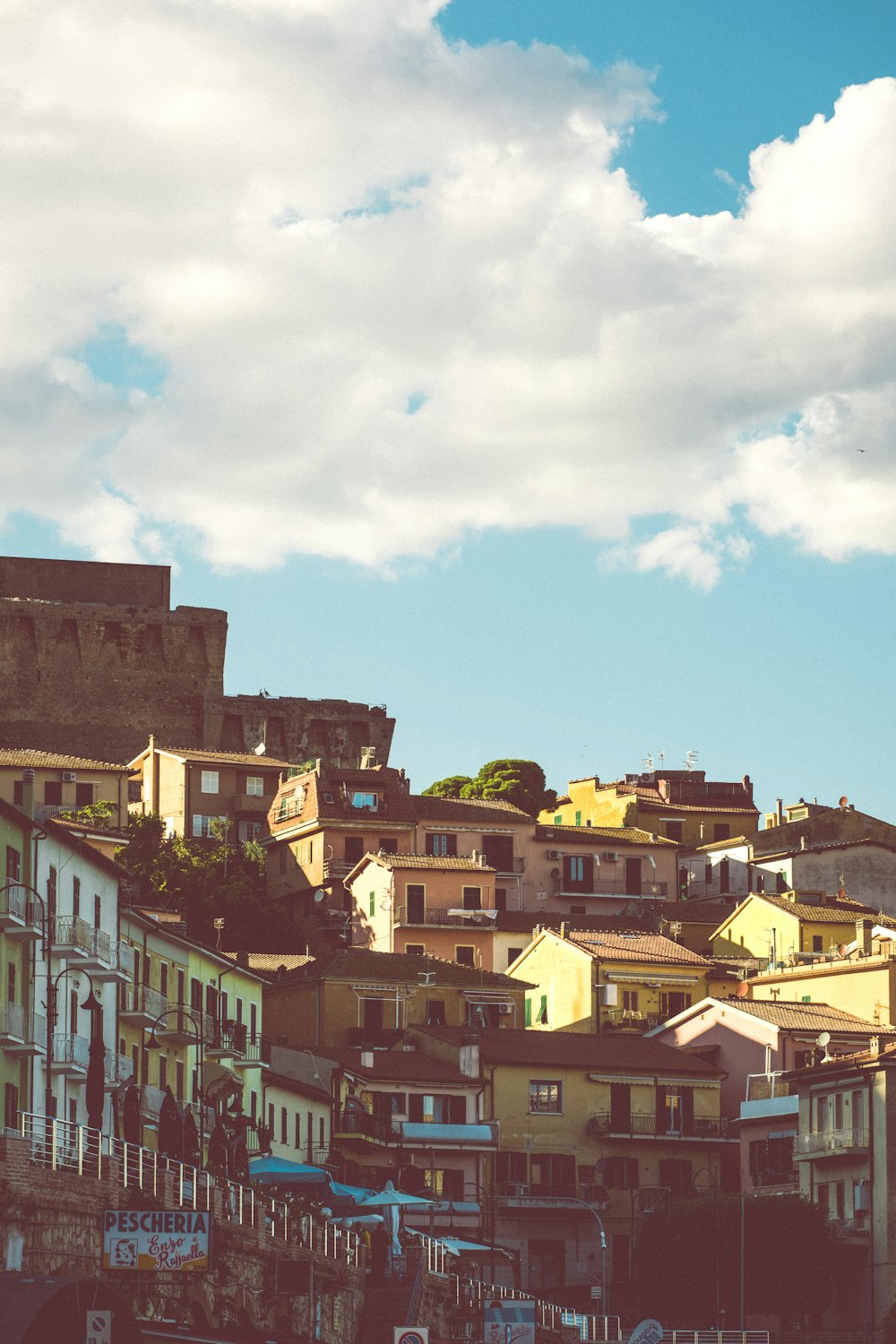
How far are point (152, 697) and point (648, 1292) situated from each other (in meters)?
66.0

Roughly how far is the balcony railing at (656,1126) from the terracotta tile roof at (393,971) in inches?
343

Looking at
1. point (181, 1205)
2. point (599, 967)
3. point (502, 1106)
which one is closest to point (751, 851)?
point (599, 967)

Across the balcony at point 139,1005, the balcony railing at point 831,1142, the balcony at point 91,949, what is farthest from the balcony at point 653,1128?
the balcony at point 91,949

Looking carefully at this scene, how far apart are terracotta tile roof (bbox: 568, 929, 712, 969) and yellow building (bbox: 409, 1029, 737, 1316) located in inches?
257

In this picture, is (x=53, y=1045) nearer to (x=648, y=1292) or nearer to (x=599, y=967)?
(x=648, y=1292)

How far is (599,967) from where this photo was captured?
8962 cm

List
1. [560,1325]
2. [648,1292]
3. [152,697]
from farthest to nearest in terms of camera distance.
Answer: [152,697]
[648,1292]
[560,1325]

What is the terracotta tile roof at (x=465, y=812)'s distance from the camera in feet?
354

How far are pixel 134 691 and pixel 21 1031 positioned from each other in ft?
265

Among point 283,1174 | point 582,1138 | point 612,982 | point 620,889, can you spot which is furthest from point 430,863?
point 283,1174

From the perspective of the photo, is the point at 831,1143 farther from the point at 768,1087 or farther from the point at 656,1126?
the point at 656,1126

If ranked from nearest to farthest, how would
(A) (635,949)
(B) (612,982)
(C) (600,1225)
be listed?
(C) (600,1225), (B) (612,982), (A) (635,949)

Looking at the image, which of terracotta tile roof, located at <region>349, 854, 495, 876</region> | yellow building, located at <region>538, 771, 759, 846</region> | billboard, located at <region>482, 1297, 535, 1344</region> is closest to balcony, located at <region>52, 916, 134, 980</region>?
billboard, located at <region>482, 1297, 535, 1344</region>

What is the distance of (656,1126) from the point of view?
81.4 metres
